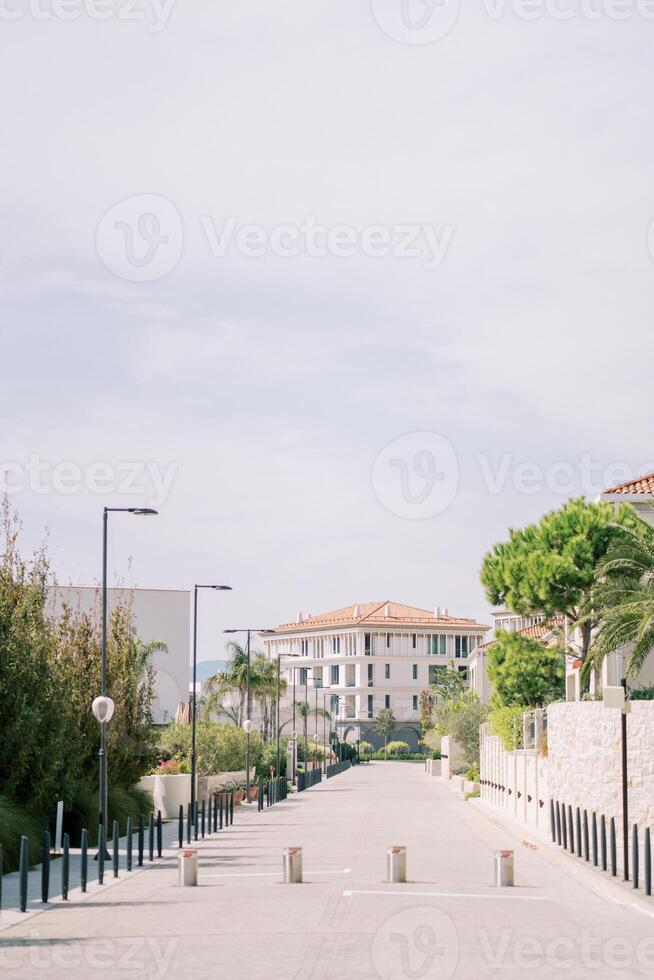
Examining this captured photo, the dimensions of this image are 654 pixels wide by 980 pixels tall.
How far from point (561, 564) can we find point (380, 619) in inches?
4798

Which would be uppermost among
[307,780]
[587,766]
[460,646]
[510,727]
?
[460,646]

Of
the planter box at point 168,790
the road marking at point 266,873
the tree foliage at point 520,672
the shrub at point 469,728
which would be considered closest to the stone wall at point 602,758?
the road marking at point 266,873

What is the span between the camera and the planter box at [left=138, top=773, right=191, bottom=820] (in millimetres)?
45938

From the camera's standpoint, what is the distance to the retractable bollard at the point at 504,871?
21.2 m

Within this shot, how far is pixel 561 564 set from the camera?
2041 inches

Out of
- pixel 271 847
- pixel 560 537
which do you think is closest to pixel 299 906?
pixel 271 847

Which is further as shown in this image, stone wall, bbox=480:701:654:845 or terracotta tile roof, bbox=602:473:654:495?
terracotta tile roof, bbox=602:473:654:495

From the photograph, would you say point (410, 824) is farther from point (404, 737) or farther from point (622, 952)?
point (404, 737)

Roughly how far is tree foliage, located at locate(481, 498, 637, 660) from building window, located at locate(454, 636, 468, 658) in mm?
124136

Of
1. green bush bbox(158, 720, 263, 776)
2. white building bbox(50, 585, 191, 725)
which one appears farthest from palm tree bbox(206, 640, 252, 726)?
green bush bbox(158, 720, 263, 776)

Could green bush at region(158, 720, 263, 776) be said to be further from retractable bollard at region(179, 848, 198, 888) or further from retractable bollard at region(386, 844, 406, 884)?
retractable bollard at region(386, 844, 406, 884)

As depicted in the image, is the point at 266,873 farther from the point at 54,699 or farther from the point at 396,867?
the point at 54,699

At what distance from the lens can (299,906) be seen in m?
18.5

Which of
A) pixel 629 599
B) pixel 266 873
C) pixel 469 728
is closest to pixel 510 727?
pixel 629 599
